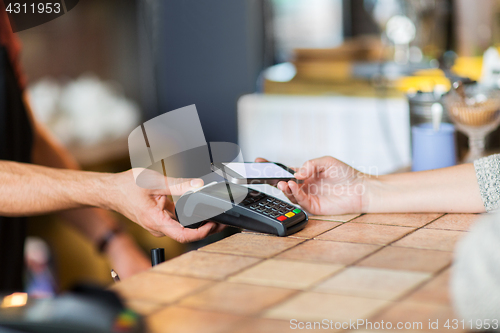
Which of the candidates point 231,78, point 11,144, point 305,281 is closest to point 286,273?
point 305,281

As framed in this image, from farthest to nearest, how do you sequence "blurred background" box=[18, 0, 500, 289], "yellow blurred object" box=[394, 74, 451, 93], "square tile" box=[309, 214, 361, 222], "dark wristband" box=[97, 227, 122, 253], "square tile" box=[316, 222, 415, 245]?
"blurred background" box=[18, 0, 500, 289]
"yellow blurred object" box=[394, 74, 451, 93]
"dark wristband" box=[97, 227, 122, 253]
"square tile" box=[309, 214, 361, 222]
"square tile" box=[316, 222, 415, 245]

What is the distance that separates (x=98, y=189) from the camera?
0.82m

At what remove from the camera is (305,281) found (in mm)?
523

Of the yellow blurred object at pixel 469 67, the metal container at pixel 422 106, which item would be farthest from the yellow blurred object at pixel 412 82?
the metal container at pixel 422 106

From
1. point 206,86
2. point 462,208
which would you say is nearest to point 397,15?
point 206,86

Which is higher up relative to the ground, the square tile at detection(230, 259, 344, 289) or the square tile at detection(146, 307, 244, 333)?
the square tile at detection(146, 307, 244, 333)

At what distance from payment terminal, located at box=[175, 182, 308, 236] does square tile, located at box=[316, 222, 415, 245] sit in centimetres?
5

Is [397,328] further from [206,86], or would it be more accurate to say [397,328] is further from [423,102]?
[206,86]

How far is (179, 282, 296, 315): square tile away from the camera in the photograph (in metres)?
0.47

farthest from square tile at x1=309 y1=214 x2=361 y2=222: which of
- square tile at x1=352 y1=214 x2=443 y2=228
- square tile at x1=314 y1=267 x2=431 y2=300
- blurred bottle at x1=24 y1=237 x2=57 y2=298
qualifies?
blurred bottle at x1=24 y1=237 x2=57 y2=298

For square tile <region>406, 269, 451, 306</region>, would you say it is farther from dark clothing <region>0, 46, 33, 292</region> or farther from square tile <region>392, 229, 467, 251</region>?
dark clothing <region>0, 46, 33, 292</region>

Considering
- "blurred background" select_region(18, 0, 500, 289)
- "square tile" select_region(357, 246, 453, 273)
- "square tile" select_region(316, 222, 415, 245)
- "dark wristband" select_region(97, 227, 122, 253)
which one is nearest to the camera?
"square tile" select_region(357, 246, 453, 273)

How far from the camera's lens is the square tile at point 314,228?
27.2 inches

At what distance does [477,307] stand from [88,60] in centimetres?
201
